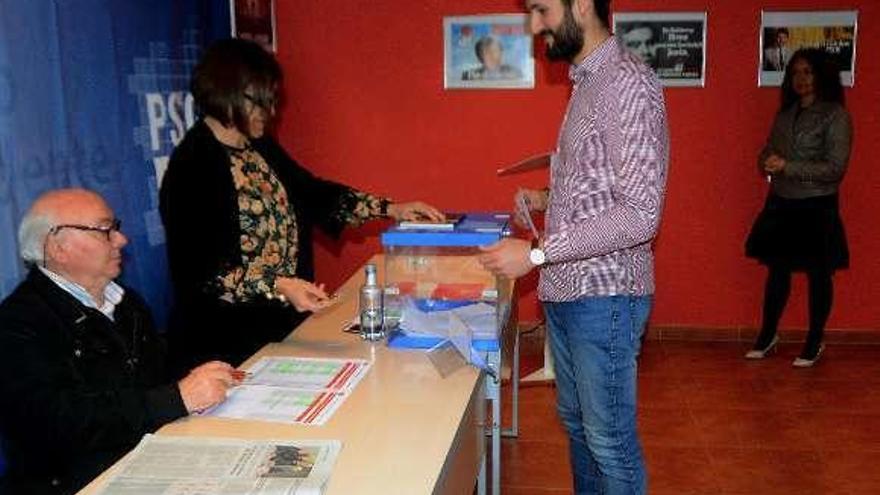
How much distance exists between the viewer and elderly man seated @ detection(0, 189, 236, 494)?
171 centimetres

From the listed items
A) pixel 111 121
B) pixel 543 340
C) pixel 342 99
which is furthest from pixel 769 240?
pixel 111 121

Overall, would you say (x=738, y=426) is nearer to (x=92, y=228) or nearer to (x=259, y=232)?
(x=259, y=232)

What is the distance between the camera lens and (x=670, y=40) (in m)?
4.52

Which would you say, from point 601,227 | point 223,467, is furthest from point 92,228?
point 601,227

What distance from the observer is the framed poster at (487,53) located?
4574 mm

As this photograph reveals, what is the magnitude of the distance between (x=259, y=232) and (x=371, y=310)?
0.43 metres

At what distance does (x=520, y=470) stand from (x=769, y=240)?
1.95 metres

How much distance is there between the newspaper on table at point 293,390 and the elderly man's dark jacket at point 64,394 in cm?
15

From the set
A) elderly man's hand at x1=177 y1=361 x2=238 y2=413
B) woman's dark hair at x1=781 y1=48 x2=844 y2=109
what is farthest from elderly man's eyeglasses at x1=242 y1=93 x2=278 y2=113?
woman's dark hair at x1=781 y1=48 x2=844 y2=109

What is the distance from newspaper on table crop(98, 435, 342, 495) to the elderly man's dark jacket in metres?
0.12

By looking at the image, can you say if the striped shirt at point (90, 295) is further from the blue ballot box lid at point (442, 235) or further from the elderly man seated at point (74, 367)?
the blue ballot box lid at point (442, 235)

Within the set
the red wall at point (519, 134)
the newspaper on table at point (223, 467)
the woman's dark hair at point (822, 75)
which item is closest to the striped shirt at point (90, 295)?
the newspaper on table at point (223, 467)

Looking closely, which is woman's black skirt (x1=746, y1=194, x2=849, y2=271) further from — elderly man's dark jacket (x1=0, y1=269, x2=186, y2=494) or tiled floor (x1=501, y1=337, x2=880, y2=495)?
elderly man's dark jacket (x1=0, y1=269, x2=186, y2=494)

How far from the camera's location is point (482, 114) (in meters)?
4.73
